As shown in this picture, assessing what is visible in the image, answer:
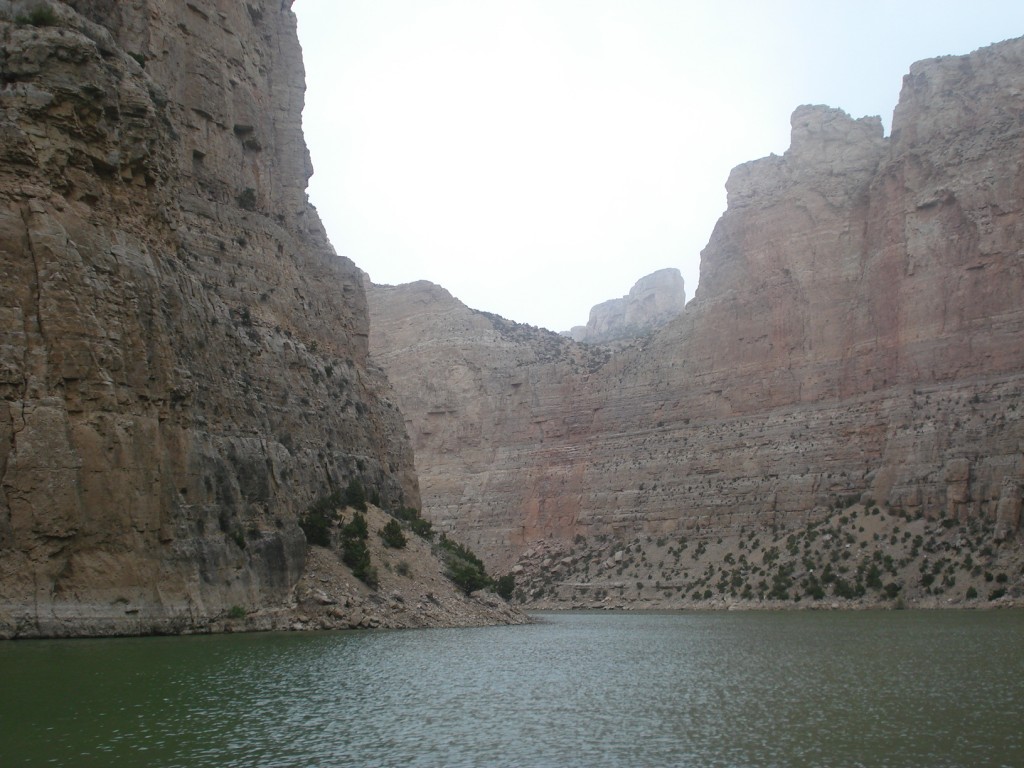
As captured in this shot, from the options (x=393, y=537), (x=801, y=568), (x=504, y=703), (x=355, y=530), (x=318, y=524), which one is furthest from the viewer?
(x=801, y=568)

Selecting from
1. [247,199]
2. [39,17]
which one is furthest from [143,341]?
[247,199]

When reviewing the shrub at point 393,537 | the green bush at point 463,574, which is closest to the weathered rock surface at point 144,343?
the shrub at point 393,537

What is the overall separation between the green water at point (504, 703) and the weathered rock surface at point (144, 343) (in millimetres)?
2425

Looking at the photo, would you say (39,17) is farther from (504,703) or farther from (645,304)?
(645,304)

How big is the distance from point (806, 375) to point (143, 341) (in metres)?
50.7

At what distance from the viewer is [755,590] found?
198 feet

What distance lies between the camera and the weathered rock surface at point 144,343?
26.6 m

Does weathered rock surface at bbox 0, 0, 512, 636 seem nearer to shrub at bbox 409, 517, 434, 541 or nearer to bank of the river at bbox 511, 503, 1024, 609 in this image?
shrub at bbox 409, 517, 434, 541

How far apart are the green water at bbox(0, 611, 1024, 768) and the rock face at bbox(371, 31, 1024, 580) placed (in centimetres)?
3185

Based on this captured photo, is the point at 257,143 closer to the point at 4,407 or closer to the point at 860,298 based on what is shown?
the point at 4,407

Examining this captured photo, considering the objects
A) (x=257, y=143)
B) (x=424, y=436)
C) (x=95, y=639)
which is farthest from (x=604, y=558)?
(x=95, y=639)

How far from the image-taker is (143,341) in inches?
1192

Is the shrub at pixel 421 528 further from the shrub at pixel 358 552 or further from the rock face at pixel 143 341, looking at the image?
the shrub at pixel 358 552

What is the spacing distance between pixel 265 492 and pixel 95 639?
11.0 meters
